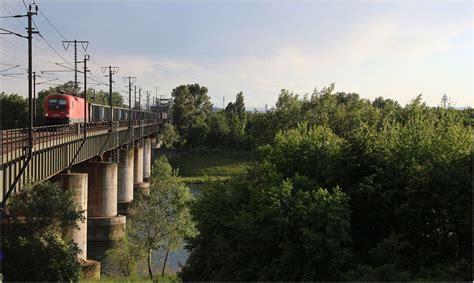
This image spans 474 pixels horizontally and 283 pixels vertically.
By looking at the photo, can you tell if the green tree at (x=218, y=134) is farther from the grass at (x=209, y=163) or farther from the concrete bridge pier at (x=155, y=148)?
the concrete bridge pier at (x=155, y=148)

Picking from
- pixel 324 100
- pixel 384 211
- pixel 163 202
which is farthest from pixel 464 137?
pixel 324 100

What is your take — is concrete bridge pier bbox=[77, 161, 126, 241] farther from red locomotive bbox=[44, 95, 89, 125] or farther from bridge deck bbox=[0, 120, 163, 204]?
red locomotive bbox=[44, 95, 89, 125]

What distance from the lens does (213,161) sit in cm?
11206

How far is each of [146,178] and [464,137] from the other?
2733 inches

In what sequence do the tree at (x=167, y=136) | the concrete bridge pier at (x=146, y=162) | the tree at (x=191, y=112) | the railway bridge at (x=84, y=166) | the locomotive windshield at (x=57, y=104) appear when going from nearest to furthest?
the railway bridge at (x=84, y=166) < the locomotive windshield at (x=57, y=104) < the concrete bridge pier at (x=146, y=162) < the tree at (x=167, y=136) < the tree at (x=191, y=112)

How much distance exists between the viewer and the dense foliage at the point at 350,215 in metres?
16.7

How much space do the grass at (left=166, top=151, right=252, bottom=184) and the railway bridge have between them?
22.1 m

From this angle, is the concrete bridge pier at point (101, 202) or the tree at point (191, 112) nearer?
the concrete bridge pier at point (101, 202)

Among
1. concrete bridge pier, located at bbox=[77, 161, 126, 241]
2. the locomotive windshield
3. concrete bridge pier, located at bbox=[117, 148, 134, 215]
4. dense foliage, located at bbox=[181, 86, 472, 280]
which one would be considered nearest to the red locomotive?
the locomotive windshield

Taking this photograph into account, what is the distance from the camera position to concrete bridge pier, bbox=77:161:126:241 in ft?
151

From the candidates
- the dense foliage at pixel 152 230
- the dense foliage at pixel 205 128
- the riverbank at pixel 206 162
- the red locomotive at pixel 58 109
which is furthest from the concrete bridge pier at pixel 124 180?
the dense foliage at pixel 205 128

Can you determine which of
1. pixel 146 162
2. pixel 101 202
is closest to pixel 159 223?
pixel 101 202

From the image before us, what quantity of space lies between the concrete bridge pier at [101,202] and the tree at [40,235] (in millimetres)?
23751

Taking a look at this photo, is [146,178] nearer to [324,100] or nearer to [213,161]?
[213,161]
